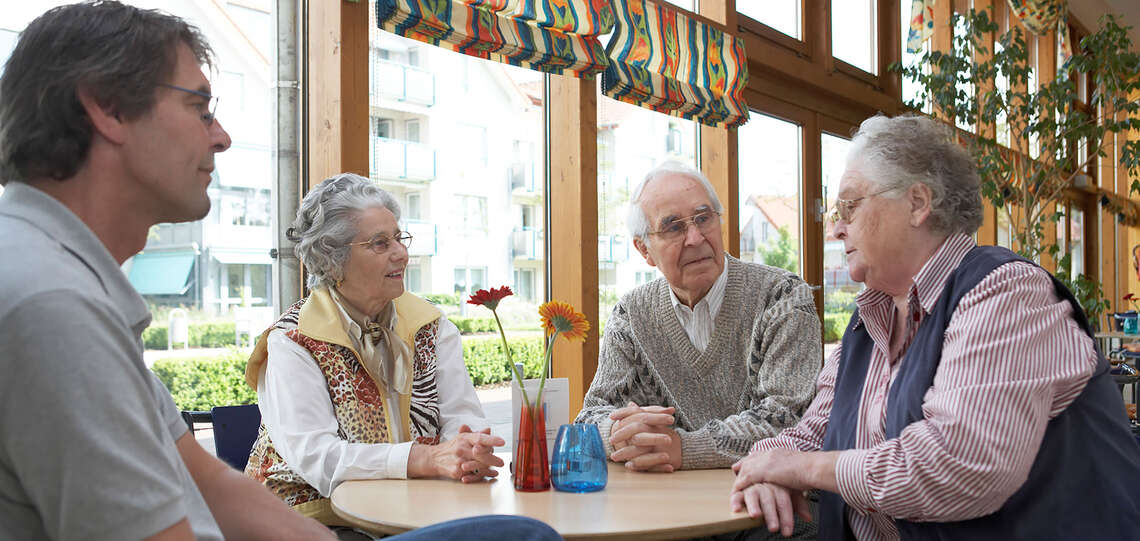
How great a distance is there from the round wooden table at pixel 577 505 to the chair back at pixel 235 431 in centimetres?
62

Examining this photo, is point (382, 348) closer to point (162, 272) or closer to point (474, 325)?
point (162, 272)

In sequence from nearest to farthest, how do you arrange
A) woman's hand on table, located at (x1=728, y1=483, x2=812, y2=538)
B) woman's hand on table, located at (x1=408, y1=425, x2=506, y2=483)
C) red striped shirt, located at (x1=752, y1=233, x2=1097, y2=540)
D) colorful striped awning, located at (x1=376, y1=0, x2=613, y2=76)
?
red striped shirt, located at (x1=752, y1=233, x2=1097, y2=540)
woman's hand on table, located at (x1=728, y1=483, x2=812, y2=538)
woman's hand on table, located at (x1=408, y1=425, x2=506, y2=483)
colorful striped awning, located at (x1=376, y1=0, x2=613, y2=76)

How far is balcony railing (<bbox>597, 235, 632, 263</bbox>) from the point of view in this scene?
14.2ft

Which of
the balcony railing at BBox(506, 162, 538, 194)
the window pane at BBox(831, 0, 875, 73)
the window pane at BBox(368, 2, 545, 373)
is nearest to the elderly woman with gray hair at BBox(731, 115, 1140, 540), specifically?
the window pane at BBox(368, 2, 545, 373)

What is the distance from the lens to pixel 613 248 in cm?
441

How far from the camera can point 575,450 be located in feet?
5.58

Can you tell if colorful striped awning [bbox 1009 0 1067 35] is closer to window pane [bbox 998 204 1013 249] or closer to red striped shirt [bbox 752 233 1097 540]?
window pane [bbox 998 204 1013 249]

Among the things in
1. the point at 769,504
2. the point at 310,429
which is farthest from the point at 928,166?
the point at 310,429

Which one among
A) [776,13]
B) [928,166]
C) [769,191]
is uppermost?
[776,13]

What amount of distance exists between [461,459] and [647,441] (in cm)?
39

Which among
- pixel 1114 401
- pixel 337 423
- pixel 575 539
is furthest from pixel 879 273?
pixel 337 423

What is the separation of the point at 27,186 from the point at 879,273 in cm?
144

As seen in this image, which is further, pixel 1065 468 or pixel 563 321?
pixel 563 321

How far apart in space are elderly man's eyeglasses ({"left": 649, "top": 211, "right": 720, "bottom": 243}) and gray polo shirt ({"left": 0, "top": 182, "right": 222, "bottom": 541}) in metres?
1.75
